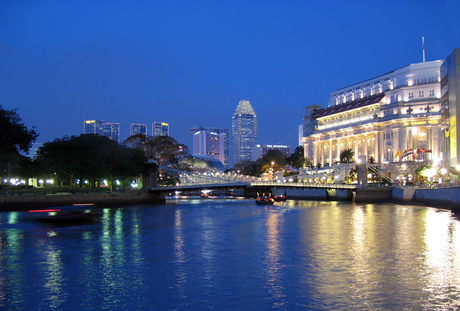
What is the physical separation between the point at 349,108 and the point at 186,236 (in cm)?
9821

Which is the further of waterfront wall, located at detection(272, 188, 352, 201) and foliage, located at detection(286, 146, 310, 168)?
foliage, located at detection(286, 146, 310, 168)

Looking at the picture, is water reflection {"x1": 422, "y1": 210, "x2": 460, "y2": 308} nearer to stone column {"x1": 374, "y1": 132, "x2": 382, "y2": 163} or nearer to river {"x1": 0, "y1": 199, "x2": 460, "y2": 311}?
river {"x1": 0, "y1": 199, "x2": 460, "y2": 311}

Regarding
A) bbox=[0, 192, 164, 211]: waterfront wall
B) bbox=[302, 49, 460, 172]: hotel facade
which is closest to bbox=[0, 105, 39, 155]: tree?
bbox=[0, 192, 164, 211]: waterfront wall

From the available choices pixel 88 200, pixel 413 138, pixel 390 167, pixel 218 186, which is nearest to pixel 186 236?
pixel 88 200

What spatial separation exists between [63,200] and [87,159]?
7806mm

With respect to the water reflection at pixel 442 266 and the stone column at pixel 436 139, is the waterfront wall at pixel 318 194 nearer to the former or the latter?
the stone column at pixel 436 139

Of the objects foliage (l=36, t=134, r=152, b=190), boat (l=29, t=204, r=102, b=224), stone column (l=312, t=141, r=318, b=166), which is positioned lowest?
boat (l=29, t=204, r=102, b=224)

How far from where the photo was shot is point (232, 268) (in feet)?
68.8

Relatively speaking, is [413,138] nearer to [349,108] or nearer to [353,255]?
[349,108]

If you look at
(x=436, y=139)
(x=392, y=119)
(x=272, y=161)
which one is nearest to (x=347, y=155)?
(x=392, y=119)

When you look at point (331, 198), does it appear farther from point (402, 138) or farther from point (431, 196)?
point (431, 196)

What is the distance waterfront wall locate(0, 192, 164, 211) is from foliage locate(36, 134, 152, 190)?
3354 millimetres

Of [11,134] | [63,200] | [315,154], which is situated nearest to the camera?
[11,134]

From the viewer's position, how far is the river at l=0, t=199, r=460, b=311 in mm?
15539
